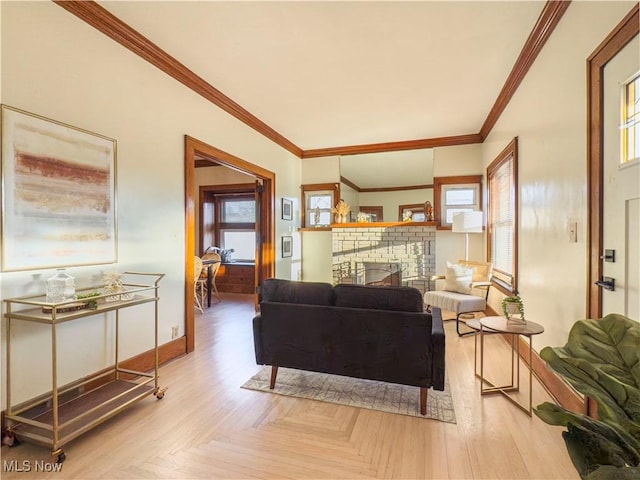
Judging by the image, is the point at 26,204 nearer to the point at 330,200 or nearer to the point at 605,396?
the point at 605,396

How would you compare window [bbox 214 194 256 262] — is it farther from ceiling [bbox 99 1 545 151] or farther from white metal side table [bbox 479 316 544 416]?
white metal side table [bbox 479 316 544 416]

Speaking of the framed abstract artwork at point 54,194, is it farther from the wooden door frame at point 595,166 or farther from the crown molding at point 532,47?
the crown molding at point 532,47

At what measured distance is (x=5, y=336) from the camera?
5.84 ft

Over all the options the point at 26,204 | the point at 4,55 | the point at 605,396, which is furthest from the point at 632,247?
the point at 4,55

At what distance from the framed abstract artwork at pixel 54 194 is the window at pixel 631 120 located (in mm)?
3200

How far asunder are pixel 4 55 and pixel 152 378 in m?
2.20

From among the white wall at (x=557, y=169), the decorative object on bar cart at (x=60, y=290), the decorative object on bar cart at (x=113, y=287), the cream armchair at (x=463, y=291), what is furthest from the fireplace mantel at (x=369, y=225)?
the decorative object on bar cart at (x=60, y=290)

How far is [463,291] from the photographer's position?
158 inches

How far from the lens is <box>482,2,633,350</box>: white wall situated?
1891mm

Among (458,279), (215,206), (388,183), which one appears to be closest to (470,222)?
(458,279)

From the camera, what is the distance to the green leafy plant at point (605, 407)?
712mm

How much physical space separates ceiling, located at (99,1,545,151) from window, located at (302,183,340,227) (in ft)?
6.00

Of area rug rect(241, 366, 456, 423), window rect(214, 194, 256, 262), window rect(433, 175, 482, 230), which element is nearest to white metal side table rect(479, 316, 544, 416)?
area rug rect(241, 366, 456, 423)

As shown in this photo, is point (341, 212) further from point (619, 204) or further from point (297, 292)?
point (619, 204)
